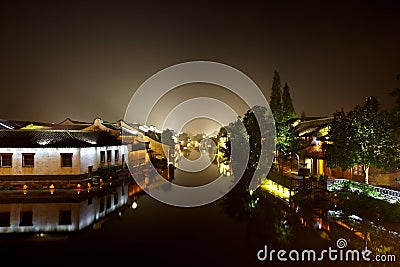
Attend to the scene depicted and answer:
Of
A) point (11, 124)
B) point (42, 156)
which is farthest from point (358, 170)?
point (11, 124)

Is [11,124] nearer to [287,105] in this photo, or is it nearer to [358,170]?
[287,105]

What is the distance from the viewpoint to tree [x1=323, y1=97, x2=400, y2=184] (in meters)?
16.4

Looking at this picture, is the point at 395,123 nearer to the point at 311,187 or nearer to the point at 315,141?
the point at 311,187

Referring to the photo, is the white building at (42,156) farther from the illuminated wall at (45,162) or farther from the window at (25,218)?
the window at (25,218)

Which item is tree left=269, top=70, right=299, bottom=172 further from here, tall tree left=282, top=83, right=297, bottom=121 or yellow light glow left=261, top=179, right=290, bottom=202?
yellow light glow left=261, top=179, right=290, bottom=202

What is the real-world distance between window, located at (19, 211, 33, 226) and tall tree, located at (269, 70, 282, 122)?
882 inches

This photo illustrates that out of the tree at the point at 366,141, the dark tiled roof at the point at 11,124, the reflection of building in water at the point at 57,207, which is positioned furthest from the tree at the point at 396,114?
the dark tiled roof at the point at 11,124

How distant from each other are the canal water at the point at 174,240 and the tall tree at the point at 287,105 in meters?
18.4

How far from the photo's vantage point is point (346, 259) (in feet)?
32.5

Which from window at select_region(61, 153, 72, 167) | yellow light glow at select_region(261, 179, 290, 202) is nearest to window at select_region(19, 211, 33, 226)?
window at select_region(61, 153, 72, 167)

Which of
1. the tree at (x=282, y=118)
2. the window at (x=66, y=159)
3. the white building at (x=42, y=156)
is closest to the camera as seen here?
the white building at (x=42, y=156)

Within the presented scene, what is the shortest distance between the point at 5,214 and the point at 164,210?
7438 mm

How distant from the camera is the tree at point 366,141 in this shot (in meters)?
16.4

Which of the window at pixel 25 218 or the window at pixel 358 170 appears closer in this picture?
the window at pixel 25 218
